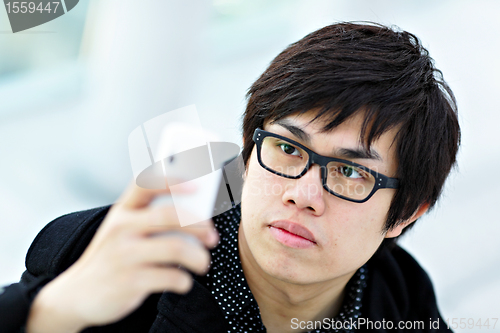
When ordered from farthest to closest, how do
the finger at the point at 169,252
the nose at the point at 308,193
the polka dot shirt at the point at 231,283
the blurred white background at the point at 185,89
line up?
the blurred white background at the point at 185,89 < the polka dot shirt at the point at 231,283 < the nose at the point at 308,193 < the finger at the point at 169,252

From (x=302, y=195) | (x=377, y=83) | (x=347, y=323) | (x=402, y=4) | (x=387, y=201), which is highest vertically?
(x=402, y=4)

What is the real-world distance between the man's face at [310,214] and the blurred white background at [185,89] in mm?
862

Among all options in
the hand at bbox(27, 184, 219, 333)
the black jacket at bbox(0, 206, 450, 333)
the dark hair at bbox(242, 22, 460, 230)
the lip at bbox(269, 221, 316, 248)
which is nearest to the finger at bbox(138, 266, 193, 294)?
the hand at bbox(27, 184, 219, 333)

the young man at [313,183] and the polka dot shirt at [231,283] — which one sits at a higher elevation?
the young man at [313,183]

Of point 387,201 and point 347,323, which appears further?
point 347,323

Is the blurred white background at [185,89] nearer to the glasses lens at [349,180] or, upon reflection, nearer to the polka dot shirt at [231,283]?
the polka dot shirt at [231,283]

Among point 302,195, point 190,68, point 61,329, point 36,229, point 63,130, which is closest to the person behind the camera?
point 61,329

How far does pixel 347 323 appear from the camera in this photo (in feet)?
4.15

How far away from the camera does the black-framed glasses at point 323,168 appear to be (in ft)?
3.06

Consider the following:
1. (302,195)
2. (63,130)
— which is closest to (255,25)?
(63,130)

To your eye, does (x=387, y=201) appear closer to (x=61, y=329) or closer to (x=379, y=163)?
(x=379, y=163)

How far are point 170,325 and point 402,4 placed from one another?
196 cm

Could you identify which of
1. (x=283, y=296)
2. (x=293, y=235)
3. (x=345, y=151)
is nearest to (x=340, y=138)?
(x=345, y=151)

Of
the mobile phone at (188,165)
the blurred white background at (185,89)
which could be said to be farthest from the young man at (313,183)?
the blurred white background at (185,89)
